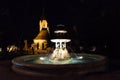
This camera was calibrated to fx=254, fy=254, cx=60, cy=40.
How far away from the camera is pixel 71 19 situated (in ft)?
88.4

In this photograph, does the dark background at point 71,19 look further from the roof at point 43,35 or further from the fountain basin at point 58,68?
the fountain basin at point 58,68

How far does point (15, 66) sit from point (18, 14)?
1714 centimetres

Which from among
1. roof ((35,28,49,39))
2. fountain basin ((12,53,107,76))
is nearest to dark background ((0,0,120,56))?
roof ((35,28,49,39))

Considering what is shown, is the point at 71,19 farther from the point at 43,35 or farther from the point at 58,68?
the point at 58,68

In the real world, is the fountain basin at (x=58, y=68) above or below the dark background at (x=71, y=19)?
below

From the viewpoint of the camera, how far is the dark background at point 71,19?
21.6m

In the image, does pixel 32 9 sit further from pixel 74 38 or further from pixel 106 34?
pixel 106 34

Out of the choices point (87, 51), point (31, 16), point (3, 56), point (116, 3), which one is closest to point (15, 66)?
point (3, 56)

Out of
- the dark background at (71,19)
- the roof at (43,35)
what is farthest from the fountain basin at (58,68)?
the roof at (43,35)

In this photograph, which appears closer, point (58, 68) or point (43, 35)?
point (58, 68)

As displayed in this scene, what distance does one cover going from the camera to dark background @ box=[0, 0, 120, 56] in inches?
850

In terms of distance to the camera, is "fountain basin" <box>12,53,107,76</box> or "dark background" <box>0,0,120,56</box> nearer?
"fountain basin" <box>12,53,107,76</box>

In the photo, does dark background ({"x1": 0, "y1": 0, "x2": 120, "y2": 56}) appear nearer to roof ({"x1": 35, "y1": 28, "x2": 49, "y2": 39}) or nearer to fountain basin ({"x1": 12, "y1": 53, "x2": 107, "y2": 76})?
roof ({"x1": 35, "y1": 28, "x2": 49, "y2": 39})

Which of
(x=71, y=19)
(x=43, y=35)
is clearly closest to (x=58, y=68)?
(x=43, y=35)
